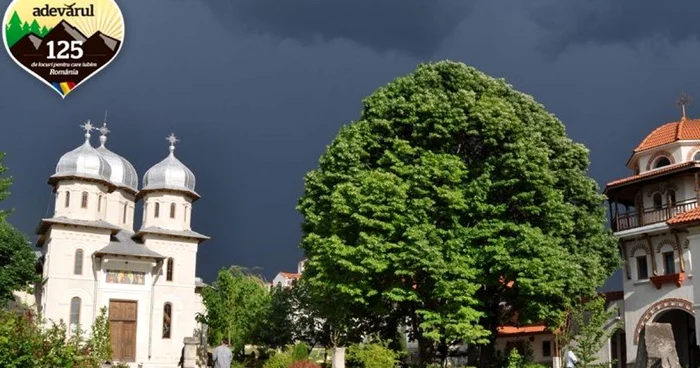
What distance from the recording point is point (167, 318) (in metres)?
45.0

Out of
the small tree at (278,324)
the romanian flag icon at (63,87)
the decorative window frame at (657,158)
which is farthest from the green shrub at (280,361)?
the decorative window frame at (657,158)

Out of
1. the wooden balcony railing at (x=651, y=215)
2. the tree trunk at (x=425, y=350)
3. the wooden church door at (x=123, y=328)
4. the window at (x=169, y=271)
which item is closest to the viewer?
the tree trunk at (x=425, y=350)

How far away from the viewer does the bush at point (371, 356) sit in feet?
87.6

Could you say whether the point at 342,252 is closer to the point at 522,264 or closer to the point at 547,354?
the point at 522,264

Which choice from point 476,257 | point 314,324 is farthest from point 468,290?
point 314,324

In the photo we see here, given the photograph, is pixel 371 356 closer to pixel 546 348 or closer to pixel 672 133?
pixel 546 348

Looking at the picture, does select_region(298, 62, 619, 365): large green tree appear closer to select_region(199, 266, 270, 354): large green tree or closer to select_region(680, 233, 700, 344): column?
select_region(680, 233, 700, 344): column

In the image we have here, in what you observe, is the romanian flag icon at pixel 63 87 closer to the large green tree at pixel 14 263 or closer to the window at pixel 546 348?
the large green tree at pixel 14 263

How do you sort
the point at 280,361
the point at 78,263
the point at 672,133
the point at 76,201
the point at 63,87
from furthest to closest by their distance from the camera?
the point at 76,201 < the point at 78,263 < the point at 672,133 < the point at 280,361 < the point at 63,87

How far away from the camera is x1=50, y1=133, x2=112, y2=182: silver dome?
146 feet

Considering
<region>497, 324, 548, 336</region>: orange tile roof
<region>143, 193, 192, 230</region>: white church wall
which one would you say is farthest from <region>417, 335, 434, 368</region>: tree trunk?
<region>143, 193, 192, 230</region>: white church wall

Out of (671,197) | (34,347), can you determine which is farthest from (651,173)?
(34,347)

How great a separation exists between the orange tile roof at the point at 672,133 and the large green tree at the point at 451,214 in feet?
21.5

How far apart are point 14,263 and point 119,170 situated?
30.6ft
